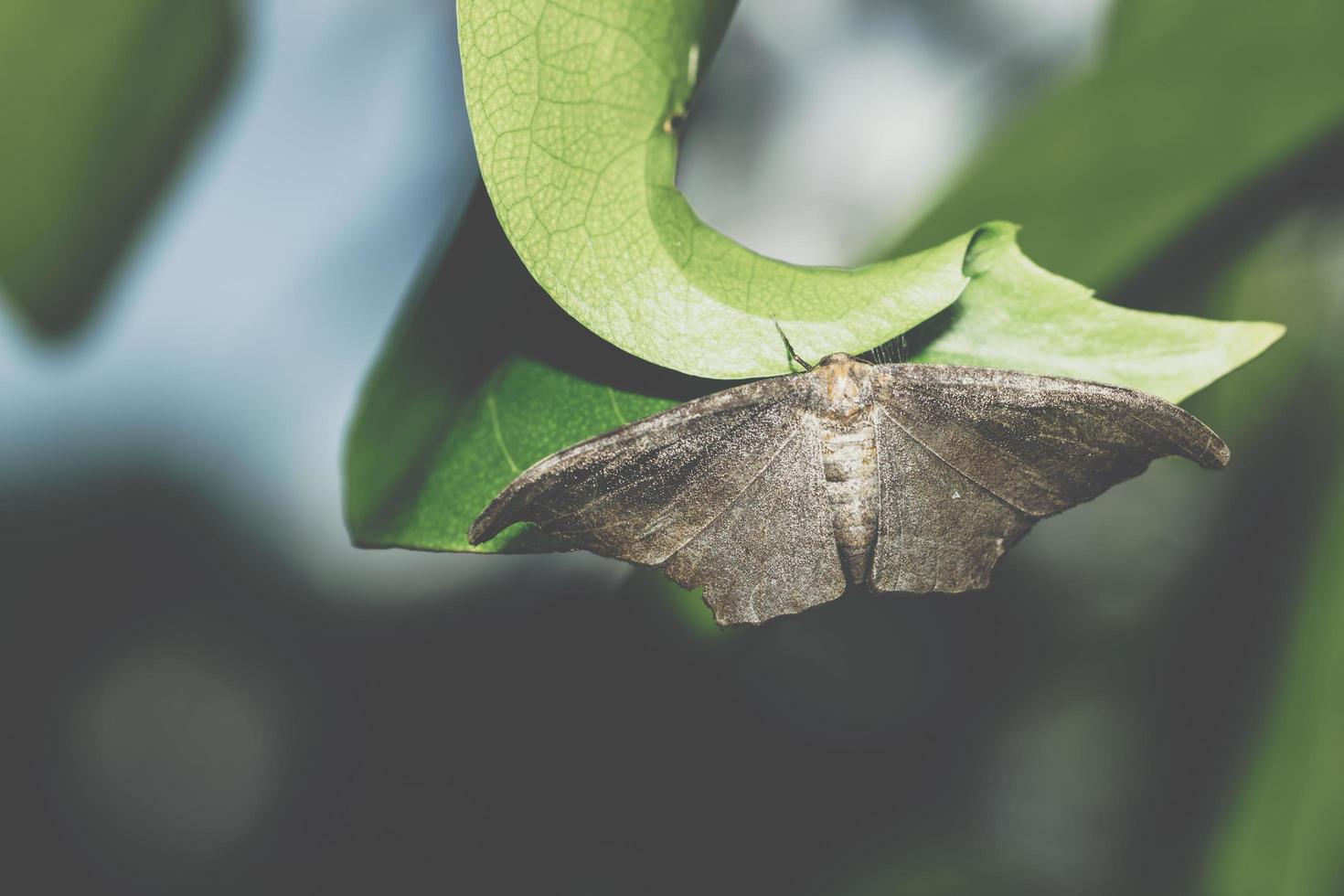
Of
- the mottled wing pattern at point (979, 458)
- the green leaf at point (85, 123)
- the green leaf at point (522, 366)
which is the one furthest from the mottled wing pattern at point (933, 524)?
the green leaf at point (85, 123)

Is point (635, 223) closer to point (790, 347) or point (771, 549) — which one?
point (790, 347)

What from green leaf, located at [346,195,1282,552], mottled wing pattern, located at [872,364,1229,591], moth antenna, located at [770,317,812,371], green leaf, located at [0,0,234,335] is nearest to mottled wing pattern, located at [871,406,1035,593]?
mottled wing pattern, located at [872,364,1229,591]

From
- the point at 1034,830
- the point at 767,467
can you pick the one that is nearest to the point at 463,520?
the point at 767,467

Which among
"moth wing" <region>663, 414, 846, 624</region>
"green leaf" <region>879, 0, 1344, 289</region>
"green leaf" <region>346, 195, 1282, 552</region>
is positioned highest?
"green leaf" <region>879, 0, 1344, 289</region>

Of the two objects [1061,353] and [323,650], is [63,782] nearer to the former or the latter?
[323,650]

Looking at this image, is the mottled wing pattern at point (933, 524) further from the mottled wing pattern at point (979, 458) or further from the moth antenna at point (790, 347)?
the moth antenna at point (790, 347)

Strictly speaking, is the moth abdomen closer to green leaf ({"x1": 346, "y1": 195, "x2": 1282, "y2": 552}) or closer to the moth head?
the moth head
